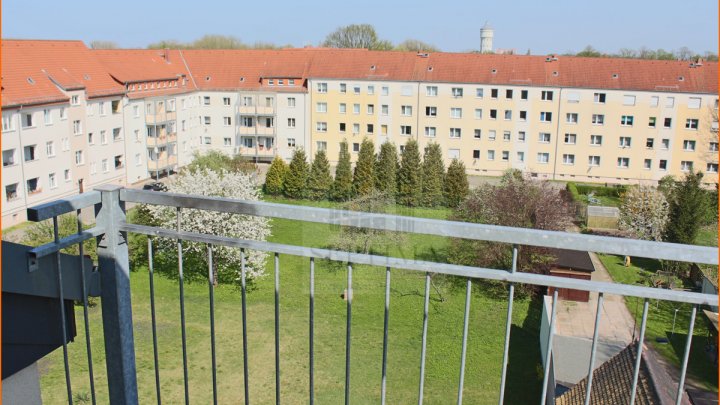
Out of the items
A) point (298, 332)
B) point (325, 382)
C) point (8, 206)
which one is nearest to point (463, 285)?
point (298, 332)

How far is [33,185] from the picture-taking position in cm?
2433

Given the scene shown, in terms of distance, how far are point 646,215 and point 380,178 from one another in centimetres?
1170

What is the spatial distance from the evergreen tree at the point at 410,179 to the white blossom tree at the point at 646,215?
857cm

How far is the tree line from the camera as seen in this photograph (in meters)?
27.2

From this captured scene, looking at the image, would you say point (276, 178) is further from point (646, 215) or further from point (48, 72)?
point (646, 215)

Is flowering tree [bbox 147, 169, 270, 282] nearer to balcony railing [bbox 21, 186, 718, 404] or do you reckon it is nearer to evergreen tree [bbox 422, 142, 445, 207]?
evergreen tree [bbox 422, 142, 445, 207]

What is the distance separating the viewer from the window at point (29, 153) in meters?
23.6

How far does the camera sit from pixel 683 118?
3195 centimetres

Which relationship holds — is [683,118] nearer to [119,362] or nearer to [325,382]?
[325,382]

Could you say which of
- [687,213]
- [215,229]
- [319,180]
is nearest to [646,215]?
[687,213]

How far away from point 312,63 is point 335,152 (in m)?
5.52

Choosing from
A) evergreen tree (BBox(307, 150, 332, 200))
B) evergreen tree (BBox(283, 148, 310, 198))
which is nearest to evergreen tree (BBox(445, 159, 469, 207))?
evergreen tree (BBox(307, 150, 332, 200))

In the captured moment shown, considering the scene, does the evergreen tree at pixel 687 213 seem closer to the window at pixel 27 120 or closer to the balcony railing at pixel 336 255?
the balcony railing at pixel 336 255

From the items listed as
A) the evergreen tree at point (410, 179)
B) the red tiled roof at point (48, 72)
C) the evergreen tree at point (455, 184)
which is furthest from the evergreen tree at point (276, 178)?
the red tiled roof at point (48, 72)
